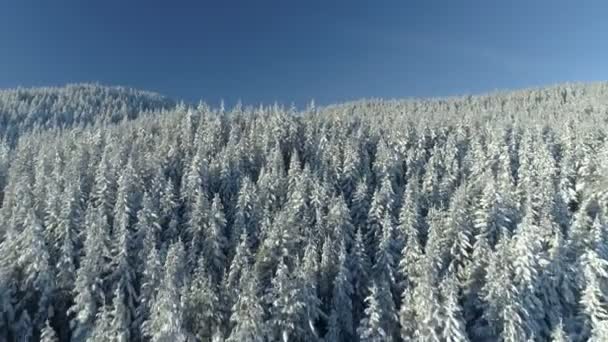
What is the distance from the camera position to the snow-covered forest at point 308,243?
143 ft

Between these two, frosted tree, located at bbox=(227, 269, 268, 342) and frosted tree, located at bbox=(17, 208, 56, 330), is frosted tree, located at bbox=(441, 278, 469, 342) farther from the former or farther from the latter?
frosted tree, located at bbox=(17, 208, 56, 330)

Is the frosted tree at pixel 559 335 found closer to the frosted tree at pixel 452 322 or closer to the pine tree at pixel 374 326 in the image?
the frosted tree at pixel 452 322

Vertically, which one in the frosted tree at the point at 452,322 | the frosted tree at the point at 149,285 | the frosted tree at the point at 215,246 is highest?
the frosted tree at the point at 215,246

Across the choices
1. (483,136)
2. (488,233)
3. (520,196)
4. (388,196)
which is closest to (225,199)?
(388,196)

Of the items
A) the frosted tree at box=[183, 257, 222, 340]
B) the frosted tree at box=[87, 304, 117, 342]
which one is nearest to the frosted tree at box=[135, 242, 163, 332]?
the frosted tree at box=[87, 304, 117, 342]

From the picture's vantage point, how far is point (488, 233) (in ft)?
181

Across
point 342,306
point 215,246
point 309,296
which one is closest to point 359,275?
point 342,306

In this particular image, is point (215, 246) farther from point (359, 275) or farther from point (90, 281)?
point (359, 275)

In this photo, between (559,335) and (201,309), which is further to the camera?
(201,309)

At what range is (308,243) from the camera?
2002 inches

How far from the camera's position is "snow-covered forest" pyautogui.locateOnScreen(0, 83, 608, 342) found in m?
43.6

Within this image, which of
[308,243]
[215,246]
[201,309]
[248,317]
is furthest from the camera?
[215,246]

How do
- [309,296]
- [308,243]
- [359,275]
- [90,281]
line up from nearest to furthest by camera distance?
[309,296]
[90,281]
[308,243]
[359,275]

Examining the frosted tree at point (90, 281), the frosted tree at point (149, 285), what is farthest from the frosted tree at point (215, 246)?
the frosted tree at point (90, 281)
